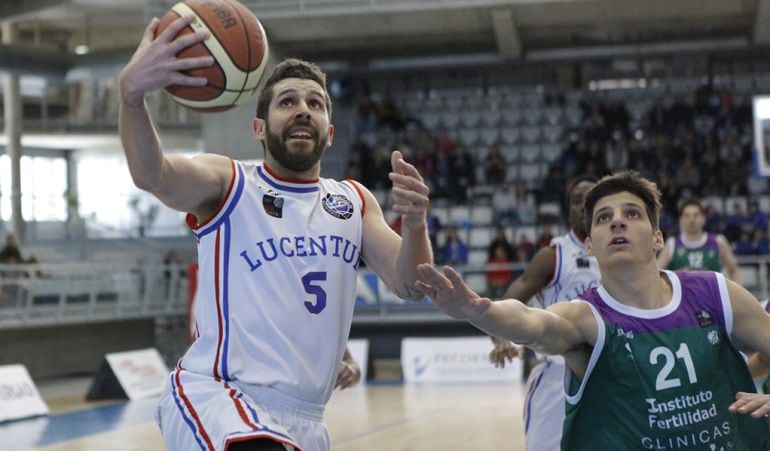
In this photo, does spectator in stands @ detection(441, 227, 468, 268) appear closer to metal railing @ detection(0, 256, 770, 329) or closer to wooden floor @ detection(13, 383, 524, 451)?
metal railing @ detection(0, 256, 770, 329)

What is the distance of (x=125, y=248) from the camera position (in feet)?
67.6

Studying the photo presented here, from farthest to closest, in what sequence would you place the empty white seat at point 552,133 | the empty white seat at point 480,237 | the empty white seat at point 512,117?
the empty white seat at point 512,117 → the empty white seat at point 552,133 → the empty white seat at point 480,237

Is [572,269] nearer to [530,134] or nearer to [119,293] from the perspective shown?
[119,293]

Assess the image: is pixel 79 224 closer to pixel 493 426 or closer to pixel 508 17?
pixel 508 17

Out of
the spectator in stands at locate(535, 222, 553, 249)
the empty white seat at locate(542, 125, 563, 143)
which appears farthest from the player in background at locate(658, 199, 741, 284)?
the empty white seat at locate(542, 125, 563, 143)

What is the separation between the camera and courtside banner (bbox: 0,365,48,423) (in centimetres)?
1249

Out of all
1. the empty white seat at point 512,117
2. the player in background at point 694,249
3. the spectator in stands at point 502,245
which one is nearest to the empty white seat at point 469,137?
the empty white seat at point 512,117

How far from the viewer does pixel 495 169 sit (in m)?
21.6

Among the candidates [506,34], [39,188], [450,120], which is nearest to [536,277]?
[506,34]

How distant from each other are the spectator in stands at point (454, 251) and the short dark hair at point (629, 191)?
1405 centimetres

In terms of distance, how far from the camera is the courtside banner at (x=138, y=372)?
48.2 feet

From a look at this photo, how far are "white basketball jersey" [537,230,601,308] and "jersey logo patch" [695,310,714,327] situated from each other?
256 cm

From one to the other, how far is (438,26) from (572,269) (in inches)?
562

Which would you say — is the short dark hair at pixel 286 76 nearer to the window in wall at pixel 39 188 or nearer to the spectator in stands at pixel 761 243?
the spectator in stands at pixel 761 243
